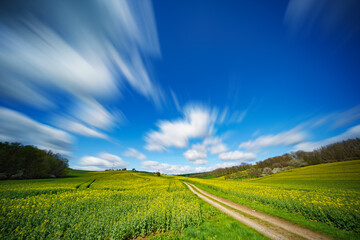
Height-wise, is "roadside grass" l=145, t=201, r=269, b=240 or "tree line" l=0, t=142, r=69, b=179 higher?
"tree line" l=0, t=142, r=69, b=179

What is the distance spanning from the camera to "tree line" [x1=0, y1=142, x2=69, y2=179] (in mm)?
45750

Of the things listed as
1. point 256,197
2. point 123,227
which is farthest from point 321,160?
point 123,227

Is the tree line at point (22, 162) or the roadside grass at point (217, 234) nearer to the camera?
the roadside grass at point (217, 234)

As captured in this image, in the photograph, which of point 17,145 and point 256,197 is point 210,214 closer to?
point 256,197

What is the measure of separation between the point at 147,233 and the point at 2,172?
75.7 m

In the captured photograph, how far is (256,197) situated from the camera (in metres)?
19.0

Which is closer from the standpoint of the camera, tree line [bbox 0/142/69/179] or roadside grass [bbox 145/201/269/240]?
roadside grass [bbox 145/201/269/240]

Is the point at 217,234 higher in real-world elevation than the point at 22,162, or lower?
lower

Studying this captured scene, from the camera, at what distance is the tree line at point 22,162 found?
150ft

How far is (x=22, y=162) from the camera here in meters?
48.8

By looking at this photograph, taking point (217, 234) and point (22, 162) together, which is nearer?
point (217, 234)

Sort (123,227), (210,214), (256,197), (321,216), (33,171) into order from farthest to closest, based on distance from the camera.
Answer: (33,171), (256,197), (210,214), (321,216), (123,227)

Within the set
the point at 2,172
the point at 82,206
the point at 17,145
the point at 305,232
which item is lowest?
the point at 305,232

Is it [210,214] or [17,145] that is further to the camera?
[17,145]
